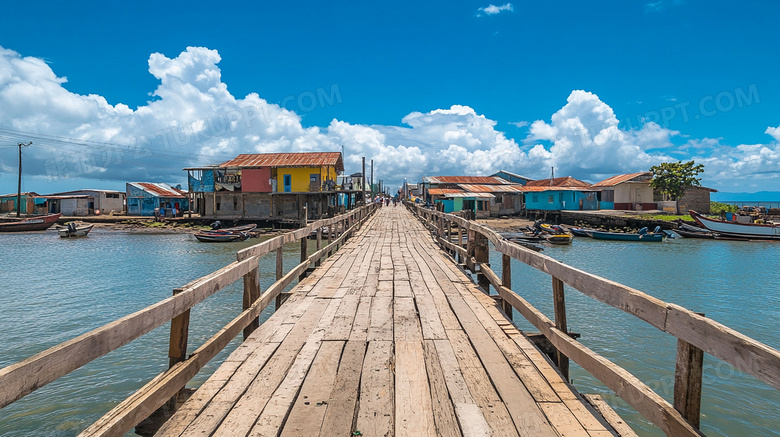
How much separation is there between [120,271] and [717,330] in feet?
73.3

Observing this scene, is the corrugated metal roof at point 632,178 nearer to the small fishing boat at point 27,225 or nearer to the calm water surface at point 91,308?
the calm water surface at point 91,308

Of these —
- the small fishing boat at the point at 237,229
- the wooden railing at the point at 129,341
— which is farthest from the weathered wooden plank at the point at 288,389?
the small fishing boat at the point at 237,229

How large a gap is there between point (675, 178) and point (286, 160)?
121ft

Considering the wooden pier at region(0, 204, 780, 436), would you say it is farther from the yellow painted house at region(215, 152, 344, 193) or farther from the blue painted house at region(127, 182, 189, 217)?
the blue painted house at region(127, 182, 189, 217)

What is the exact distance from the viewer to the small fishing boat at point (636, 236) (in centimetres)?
2978

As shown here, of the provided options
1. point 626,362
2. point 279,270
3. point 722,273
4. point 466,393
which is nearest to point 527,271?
point 722,273

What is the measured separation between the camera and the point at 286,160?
3966 centimetres

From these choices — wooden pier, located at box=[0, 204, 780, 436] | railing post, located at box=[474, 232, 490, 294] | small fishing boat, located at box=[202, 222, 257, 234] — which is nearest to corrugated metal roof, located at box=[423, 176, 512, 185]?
small fishing boat, located at box=[202, 222, 257, 234]

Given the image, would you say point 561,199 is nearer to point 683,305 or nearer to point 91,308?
point 683,305

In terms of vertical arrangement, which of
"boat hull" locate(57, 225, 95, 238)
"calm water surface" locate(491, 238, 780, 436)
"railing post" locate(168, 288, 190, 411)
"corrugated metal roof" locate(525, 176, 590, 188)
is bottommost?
"calm water surface" locate(491, 238, 780, 436)

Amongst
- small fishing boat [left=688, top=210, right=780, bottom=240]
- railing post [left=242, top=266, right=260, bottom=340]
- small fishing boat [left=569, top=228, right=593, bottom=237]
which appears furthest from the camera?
small fishing boat [left=569, top=228, right=593, bottom=237]

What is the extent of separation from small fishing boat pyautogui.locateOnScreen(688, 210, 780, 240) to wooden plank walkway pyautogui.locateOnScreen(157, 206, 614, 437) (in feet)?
114

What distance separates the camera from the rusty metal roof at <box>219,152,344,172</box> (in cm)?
3838

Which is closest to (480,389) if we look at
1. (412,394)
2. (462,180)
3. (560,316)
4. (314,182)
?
(412,394)
